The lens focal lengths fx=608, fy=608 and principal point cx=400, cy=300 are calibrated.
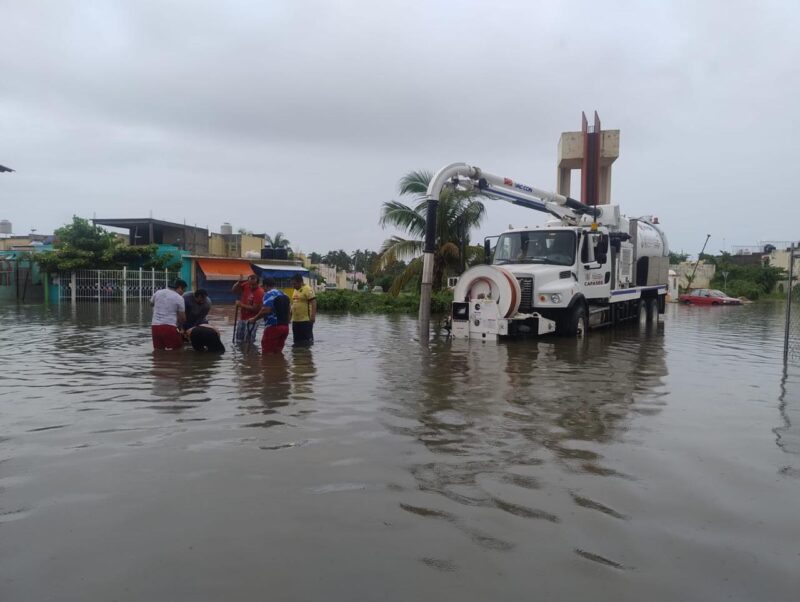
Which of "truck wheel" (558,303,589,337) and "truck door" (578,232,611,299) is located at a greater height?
"truck door" (578,232,611,299)

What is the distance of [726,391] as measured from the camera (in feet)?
25.7

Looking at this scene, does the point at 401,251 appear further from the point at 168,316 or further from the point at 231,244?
the point at 231,244

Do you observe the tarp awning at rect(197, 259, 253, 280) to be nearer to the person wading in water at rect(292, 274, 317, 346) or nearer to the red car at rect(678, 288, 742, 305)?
the person wading in water at rect(292, 274, 317, 346)

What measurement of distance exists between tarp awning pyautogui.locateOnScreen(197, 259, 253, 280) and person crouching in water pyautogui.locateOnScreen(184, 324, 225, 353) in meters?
25.1

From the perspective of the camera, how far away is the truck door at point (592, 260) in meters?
14.5

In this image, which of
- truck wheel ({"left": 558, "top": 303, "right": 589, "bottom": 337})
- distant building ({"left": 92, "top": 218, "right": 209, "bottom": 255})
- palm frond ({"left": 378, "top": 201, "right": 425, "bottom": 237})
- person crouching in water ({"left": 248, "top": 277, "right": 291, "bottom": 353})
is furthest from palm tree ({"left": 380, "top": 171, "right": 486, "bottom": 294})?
distant building ({"left": 92, "top": 218, "right": 209, "bottom": 255})

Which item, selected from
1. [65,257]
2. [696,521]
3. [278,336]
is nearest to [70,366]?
[278,336]

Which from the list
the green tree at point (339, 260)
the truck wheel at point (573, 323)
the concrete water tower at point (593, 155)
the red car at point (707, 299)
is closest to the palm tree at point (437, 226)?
the concrete water tower at point (593, 155)

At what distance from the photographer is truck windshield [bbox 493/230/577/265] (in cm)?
1443

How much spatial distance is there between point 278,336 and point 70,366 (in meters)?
3.33

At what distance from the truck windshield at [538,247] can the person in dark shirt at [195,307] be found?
7.13 meters

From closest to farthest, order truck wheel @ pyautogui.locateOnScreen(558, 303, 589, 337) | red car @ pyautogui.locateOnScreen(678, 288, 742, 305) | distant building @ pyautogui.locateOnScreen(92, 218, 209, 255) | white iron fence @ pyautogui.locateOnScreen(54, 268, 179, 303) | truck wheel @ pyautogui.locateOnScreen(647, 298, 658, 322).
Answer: truck wheel @ pyautogui.locateOnScreen(558, 303, 589, 337), truck wheel @ pyautogui.locateOnScreen(647, 298, 658, 322), white iron fence @ pyautogui.locateOnScreen(54, 268, 179, 303), distant building @ pyautogui.locateOnScreen(92, 218, 209, 255), red car @ pyautogui.locateOnScreen(678, 288, 742, 305)

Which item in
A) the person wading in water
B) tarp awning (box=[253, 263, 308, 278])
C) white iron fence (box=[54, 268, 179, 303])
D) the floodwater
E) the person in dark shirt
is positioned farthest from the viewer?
tarp awning (box=[253, 263, 308, 278])

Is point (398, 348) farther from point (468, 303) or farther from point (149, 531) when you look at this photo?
point (149, 531)
